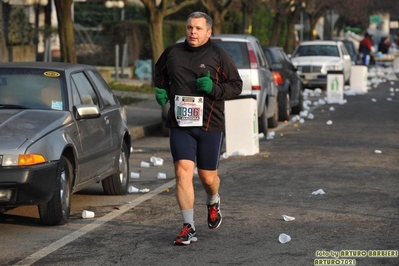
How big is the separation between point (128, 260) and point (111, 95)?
3.94 m

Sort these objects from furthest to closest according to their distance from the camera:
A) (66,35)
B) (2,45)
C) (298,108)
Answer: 1. (2,45)
2. (298,108)
3. (66,35)

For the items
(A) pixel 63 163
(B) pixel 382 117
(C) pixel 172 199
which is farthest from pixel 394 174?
(B) pixel 382 117

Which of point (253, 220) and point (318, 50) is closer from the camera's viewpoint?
point (253, 220)

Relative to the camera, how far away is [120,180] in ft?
35.3

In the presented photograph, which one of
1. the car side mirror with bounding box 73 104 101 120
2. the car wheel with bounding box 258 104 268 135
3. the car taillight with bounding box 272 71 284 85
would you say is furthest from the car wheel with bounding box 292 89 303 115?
the car side mirror with bounding box 73 104 101 120

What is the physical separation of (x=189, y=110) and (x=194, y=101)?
9 centimetres

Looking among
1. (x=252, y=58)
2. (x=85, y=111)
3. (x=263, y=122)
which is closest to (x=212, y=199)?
(x=85, y=111)

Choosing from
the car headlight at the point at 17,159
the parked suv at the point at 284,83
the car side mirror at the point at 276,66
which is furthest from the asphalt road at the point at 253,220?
the parked suv at the point at 284,83

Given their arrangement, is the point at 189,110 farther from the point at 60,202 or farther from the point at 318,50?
the point at 318,50

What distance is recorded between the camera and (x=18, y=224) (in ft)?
29.3

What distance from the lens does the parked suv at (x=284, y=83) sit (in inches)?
811

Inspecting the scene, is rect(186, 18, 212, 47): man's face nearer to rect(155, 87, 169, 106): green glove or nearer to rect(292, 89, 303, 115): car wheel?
rect(155, 87, 169, 106): green glove

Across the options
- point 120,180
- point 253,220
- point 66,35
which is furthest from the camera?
point 66,35

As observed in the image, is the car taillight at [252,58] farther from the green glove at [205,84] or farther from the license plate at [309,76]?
the license plate at [309,76]
